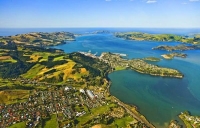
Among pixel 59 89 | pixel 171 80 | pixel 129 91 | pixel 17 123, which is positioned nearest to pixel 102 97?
pixel 129 91

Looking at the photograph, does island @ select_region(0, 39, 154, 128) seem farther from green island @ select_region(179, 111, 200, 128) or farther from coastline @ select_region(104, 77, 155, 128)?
green island @ select_region(179, 111, 200, 128)

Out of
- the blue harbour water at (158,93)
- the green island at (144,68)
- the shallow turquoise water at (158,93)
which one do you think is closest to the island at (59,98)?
the blue harbour water at (158,93)

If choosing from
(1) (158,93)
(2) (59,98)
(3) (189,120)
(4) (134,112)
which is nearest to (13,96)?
(2) (59,98)

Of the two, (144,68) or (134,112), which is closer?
(134,112)

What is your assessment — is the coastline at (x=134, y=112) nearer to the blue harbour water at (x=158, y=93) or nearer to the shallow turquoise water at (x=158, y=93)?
the blue harbour water at (x=158, y=93)

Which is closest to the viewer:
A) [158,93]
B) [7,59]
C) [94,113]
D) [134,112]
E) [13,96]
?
[94,113]

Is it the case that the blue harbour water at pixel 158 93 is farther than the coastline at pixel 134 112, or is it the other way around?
the blue harbour water at pixel 158 93

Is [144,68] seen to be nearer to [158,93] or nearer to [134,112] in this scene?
[158,93]

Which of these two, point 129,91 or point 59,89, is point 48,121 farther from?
point 129,91

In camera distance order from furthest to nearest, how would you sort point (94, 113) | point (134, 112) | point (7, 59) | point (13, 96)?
point (7, 59) < point (13, 96) < point (134, 112) < point (94, 113)
